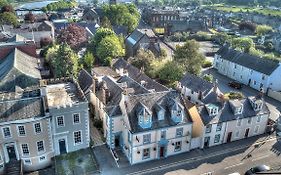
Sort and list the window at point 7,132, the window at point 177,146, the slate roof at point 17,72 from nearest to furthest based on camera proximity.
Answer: the window at point 7,132, the window at point 177,146, the slate roof at point 17,72

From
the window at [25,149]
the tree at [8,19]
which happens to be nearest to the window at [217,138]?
the window at [25,149]

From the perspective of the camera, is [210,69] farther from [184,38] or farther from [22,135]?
[22,135]

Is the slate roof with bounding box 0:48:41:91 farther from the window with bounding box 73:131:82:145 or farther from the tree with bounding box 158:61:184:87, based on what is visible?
the tree with bounding box 158:61:184:87

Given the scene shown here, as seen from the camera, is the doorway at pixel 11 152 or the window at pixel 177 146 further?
the window at pixel 177 146

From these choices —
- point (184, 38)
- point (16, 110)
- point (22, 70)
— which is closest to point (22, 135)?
point (16, 110)

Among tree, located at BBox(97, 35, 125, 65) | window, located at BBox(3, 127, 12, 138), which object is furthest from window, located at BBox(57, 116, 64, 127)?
tree, located at BBox(97, 35, 125, 65)

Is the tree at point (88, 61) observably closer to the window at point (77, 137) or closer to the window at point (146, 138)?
the window at point (77, 137)

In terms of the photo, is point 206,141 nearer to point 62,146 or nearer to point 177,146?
point 177,146
